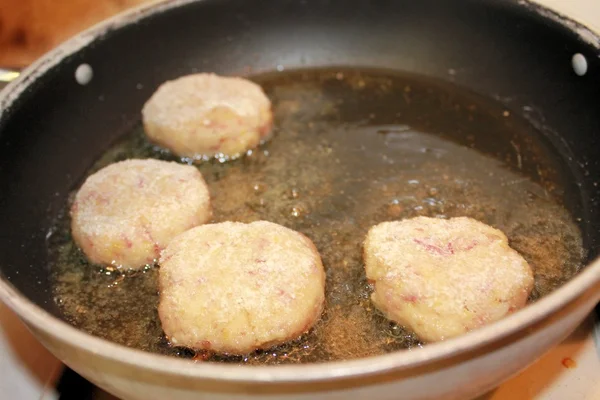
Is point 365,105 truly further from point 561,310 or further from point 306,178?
point 561,310

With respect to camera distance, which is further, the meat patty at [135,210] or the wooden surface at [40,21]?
the wooden surface at [40,21]

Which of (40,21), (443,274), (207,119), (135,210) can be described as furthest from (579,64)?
(40,21)

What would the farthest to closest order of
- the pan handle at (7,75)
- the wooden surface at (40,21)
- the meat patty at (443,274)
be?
the wooden surface at (40,21)
the pan handle at (7,75)
the meat patty at (443,274)

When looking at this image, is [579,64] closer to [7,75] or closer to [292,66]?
[292,66]

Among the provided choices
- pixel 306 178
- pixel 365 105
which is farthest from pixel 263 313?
pixel 365 105

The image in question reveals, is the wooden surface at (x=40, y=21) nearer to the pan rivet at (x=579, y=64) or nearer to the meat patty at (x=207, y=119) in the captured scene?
the meat patty at (x=207, y=119)

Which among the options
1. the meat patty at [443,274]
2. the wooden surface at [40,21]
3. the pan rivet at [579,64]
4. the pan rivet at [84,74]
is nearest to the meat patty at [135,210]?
the pan rivet at [84,74]

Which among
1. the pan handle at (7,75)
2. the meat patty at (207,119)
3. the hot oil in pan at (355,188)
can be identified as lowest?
the hot oil in pan at (355,188)
